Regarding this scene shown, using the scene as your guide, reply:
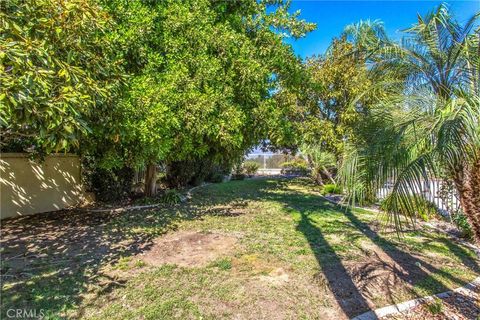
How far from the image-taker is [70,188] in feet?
34.4

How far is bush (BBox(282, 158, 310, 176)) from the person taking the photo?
21.8 meters

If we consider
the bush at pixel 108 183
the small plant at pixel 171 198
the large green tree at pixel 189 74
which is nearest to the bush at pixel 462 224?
the large green tree at pixel 189 74

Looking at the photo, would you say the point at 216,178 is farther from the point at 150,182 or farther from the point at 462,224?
the point at 462,224

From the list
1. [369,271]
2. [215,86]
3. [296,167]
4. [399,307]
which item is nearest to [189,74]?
[215,86]

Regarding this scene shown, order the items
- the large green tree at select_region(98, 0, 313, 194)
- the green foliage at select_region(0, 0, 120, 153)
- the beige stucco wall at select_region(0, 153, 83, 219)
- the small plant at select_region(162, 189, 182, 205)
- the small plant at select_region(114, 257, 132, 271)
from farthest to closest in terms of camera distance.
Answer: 1. the small plant at select_region(162, 189, 182, 205)
2. the beige stucco wall at select_region(0, 153, 83, 219)
3. the large green tree at select_region(98, 0, 313, 194)
4. the small plant at select_region(114, 257, 132, 271)
5. the green foliage at select_region(0, 0, 120, 153)

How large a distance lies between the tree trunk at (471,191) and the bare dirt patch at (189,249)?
4120 millimetres

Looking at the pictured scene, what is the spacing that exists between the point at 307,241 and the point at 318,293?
2397 mm

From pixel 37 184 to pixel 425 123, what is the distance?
10457 millimetres

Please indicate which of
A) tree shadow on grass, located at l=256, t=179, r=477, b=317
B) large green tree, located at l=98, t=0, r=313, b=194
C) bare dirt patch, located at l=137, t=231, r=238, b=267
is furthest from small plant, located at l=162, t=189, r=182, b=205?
tree shadow on grass, located at l=256, t=179, r=477, b=317

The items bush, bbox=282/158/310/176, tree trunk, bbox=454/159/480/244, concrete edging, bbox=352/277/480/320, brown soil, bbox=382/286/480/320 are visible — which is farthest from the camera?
bush, bbox=282/158/310/176

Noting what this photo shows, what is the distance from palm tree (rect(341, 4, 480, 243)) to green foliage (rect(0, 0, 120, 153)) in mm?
4351

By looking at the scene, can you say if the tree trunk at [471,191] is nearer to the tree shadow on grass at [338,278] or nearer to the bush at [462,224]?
the tree shadow on grass at [338,278]

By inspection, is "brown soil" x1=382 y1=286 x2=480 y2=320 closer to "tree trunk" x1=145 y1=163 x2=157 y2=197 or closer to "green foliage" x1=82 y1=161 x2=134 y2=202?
"tree trunk" x1=145 y1=163 x2=157 y2=197

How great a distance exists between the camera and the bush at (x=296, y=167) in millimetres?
21781
